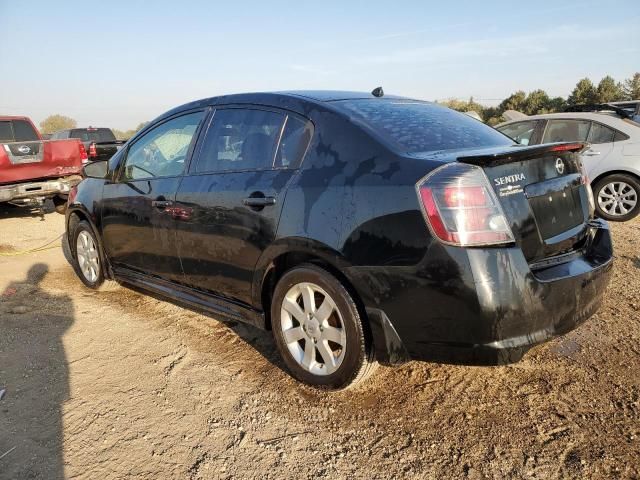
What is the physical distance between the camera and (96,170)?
467 cm

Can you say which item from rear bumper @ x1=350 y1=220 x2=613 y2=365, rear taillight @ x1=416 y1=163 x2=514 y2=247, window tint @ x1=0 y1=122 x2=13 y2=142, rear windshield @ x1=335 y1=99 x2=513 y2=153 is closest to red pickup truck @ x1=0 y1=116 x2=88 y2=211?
window tint @ x1=0 y1=122 x2=13 y2=142

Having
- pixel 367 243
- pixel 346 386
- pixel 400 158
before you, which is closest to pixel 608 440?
pixel 346 386

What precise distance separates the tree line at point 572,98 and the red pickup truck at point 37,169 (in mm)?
20526

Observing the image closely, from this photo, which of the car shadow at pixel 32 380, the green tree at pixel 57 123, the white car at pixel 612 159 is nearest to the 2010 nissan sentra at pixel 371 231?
the car shadow at pixel 32 380

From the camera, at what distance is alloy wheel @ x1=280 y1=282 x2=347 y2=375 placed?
9.05 feet

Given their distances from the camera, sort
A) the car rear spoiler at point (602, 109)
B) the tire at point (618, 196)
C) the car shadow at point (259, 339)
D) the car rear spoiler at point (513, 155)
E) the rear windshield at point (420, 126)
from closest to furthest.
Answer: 1. the car rear spoiler at point (513, 155)
2. the rear windshield at point (420, 126)
3. the car shadow at point (259, 339)
4. the tire at point (618, 196)
5. the car rear spoiler at point (602, 109)

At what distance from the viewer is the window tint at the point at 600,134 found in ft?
23.6

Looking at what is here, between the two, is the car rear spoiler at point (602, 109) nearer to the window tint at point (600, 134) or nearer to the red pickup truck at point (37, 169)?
the window tint at point (600, 134)

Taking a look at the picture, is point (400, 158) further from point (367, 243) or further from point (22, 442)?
point (22, 442)

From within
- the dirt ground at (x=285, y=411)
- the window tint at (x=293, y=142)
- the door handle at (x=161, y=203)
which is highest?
the window tint at (x=293, y=142)

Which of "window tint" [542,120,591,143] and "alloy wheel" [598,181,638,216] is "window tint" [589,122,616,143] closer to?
"window tint" [542,120,591,143]

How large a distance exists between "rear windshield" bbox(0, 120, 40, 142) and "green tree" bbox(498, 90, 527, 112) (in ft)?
83.8

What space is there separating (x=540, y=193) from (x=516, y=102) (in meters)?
29.7

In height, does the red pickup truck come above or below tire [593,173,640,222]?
above
